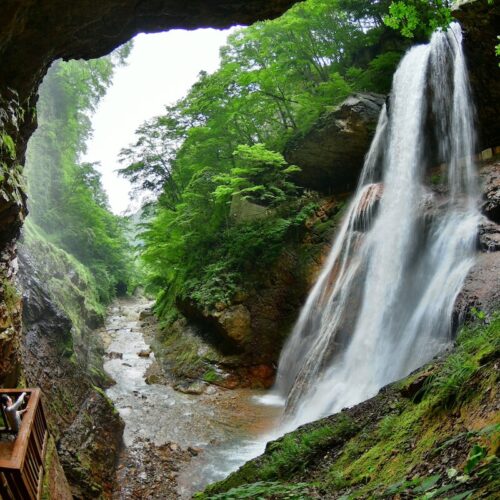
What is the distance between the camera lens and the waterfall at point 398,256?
8047 mm

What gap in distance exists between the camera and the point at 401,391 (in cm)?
484

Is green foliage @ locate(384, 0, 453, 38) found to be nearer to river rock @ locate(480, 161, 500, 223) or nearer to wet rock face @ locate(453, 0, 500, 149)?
river rock @ locate(480, 161, 500, 223)

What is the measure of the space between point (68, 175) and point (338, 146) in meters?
18.6

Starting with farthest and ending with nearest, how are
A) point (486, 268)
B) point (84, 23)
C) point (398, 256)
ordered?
point (398, 256) → point (486, 268) → point (84, 23)

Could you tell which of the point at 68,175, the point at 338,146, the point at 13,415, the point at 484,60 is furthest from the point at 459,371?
the point at 68,175

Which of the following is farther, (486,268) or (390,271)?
(390,271)

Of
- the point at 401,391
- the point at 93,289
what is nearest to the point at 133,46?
the point at 93,289

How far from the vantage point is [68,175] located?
24.8 meters

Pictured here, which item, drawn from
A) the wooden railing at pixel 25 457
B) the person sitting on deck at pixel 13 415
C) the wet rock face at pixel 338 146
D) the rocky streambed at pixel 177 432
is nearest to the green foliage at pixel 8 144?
the wooden railing at pixel 25 457

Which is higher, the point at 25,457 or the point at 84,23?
the point at 84,23

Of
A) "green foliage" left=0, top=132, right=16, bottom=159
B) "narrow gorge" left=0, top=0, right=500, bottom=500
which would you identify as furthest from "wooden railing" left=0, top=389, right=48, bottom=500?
"green foliage" left=0, top=132, right=16, bottom=159

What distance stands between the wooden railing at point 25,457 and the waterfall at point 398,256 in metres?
5.32

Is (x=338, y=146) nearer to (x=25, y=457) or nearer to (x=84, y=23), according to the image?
(x=84, y=23)

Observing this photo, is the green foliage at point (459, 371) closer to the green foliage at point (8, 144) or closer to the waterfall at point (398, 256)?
the waterfall at point (398, 256)
